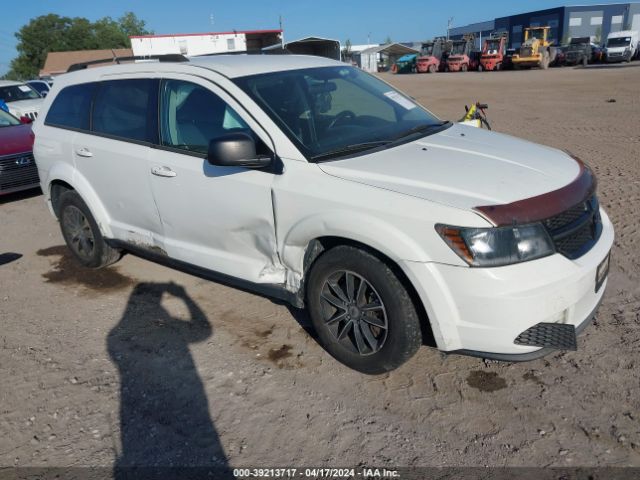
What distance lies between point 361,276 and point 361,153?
2.66 ft

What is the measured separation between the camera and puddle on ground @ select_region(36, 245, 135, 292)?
16.4 feet

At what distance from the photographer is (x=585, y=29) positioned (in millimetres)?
81062

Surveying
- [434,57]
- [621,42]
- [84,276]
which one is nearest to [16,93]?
[84,276]

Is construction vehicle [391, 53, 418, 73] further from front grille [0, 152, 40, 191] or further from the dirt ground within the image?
the dirt ground

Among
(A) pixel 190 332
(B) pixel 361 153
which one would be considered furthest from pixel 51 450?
(B) pixel 361 153

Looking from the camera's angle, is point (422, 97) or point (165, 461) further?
point (422, 97)

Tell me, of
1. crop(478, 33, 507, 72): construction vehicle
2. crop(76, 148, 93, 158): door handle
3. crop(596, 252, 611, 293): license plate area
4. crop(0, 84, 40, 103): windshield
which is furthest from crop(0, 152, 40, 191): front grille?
crop(478, 33, 507, 72): construction vehicle

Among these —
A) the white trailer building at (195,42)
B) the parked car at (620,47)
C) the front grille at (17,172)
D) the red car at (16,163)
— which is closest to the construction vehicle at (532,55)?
the parked car at (620,47)

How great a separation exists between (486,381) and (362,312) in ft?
2.83

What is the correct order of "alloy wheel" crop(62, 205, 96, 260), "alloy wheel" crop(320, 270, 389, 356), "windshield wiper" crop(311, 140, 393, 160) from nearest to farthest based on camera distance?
"alloy wheel" crop(320, 270, 389, 356) < "windshield wiper" crop(311, 140, 393, 160) < "alloy wheel" crop(62, 205, 96, 260)

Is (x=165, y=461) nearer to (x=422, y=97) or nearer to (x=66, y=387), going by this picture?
(x=66, y=387)

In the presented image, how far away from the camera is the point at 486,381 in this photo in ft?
10.6

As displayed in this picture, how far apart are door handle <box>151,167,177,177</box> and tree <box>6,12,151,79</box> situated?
86.8 metres

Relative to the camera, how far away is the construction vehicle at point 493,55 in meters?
42.7
